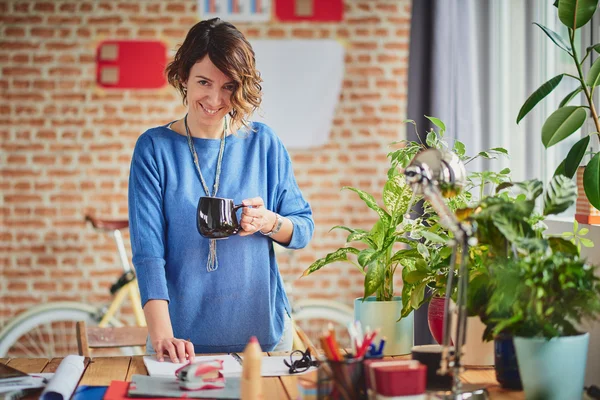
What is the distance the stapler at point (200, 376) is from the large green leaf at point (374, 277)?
19.6 inches

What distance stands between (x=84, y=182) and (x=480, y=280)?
10.6 feet

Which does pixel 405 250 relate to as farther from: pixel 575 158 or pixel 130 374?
pixel 130 374

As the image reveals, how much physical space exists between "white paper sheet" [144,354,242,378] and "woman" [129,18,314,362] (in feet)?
0.44

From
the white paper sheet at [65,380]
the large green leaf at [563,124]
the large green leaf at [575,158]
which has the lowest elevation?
the white paper sheet at [65,380]

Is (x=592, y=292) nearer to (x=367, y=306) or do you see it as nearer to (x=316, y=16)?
(x=367, y=306)

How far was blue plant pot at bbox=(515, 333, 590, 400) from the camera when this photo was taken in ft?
4.42

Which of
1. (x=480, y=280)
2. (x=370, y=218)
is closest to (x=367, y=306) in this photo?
(x=480, y=280)

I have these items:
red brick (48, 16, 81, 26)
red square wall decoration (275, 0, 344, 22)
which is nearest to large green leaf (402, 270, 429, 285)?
red square wall decoration (275, 0, 344, 22)

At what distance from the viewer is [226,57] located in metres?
1.85

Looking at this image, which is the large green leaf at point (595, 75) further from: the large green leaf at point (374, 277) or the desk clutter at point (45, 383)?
the desk clutter at point (45, 383)

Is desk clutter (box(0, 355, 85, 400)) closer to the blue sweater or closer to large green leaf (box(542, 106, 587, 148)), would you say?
the blue sweater

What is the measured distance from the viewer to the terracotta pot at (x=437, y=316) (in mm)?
1791

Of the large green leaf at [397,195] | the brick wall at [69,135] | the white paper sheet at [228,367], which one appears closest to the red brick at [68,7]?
the brick wall at [69,135]

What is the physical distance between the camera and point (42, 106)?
4258mm
